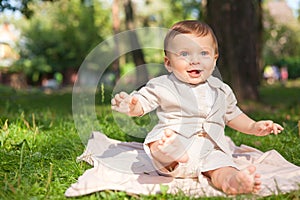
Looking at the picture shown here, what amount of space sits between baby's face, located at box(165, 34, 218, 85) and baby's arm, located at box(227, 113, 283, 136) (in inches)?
15.8

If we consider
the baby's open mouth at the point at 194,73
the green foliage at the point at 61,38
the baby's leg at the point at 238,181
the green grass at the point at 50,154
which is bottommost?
the green foliage at the point at 61,38

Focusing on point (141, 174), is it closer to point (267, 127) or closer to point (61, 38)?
point (267, 127)

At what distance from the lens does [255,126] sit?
8.80ft

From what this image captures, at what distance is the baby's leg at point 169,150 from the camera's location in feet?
7.08

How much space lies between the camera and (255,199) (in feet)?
6.66

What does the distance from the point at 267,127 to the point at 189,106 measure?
45cm

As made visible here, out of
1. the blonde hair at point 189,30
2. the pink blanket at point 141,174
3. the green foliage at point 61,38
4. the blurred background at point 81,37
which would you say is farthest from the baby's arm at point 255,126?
the green foliage at point 61,38

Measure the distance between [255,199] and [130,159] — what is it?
0.94 metres

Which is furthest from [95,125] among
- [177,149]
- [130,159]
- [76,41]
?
[76,41]

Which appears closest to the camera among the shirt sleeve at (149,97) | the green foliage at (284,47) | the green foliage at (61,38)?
the shirt sleeve at (149,97)

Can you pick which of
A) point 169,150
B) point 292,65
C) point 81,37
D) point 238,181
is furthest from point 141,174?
point 292,65

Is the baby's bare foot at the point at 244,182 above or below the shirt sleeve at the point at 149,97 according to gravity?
below

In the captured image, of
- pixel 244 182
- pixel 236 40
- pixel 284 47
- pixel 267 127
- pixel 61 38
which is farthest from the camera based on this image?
pixel 284 47

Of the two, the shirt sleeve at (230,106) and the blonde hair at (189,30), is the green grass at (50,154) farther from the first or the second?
the blonde hair at (189,30)
